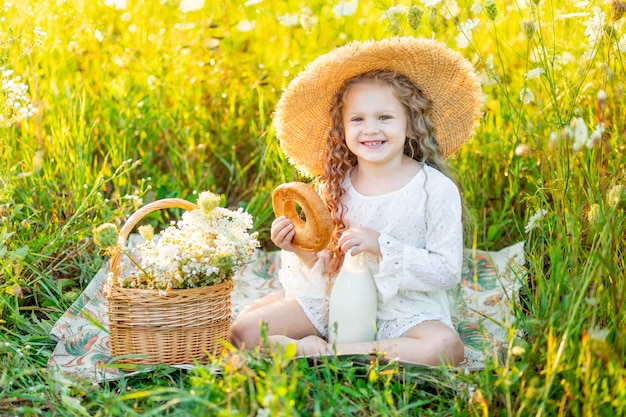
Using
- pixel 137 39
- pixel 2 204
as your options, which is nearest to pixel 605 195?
pixel 2 204

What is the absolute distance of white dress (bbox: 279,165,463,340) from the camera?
272 cm

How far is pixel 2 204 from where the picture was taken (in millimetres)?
3059

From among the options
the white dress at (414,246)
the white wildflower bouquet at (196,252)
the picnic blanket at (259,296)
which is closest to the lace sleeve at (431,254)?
the white dress at (414,246)

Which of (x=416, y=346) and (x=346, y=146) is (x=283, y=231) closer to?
(x=346, y=146)

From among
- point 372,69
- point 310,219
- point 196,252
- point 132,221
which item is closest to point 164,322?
point 196,252

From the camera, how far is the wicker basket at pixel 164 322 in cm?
253

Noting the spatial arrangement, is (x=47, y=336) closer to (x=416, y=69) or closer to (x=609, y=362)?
(x=416, y=69)

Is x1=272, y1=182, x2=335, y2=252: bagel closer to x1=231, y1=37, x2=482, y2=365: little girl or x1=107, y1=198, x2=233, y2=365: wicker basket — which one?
x1=231, y1=37, x2=482, y2=365: little girl

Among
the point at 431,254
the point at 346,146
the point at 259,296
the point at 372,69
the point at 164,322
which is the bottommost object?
the point at 259,296

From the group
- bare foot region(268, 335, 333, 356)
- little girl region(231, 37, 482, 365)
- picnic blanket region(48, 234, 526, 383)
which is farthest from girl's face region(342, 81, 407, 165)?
bare foot region(268, 335, 333, 356)

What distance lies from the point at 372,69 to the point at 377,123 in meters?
0.19

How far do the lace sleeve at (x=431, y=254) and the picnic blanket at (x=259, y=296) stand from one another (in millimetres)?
146

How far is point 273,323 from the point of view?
2.90m

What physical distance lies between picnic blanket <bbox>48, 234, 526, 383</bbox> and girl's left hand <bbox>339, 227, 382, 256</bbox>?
1.24ft
